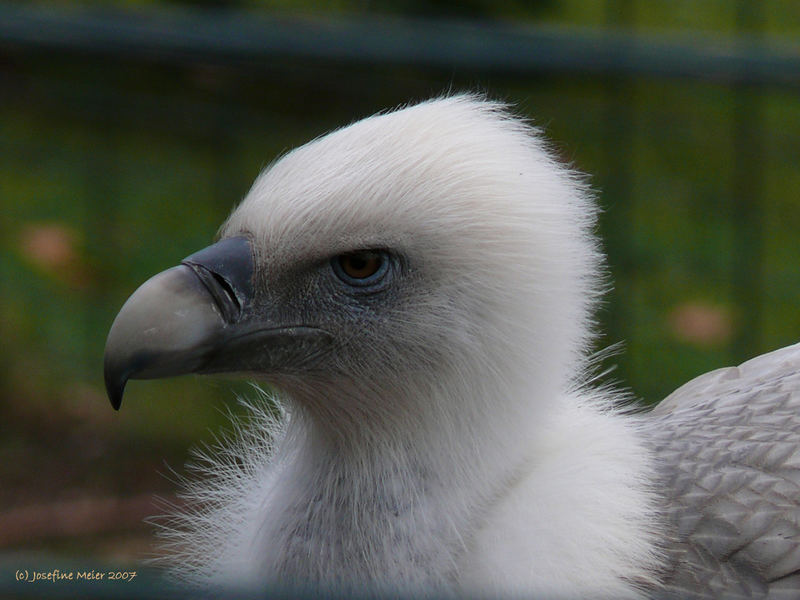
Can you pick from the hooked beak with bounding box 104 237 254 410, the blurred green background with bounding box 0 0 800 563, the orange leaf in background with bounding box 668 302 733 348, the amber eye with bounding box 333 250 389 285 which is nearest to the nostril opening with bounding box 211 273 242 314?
the hooked beak with bounding box 104 237 254 410

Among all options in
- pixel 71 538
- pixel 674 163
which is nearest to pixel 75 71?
pixel 71 538

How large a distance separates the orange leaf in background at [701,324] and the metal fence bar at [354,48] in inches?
113

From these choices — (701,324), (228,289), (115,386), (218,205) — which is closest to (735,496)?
(228,289)

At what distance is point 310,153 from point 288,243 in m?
0.17

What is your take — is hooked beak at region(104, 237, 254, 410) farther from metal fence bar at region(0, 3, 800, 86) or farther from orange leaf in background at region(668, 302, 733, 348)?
orange leaf in background at region(668, 302, 733, 348)

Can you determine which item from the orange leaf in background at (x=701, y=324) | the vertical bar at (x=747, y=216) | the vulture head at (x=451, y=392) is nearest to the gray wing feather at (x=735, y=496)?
the vulture head at (x=451, y=392)

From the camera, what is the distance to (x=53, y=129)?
537 cm

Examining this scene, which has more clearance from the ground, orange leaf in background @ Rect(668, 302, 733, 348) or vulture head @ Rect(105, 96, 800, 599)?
vulture head @ Rect(105, 96, 800, 599)

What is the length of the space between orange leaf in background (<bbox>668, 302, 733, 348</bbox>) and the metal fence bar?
9.39 ft

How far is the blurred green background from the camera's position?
13.5ft

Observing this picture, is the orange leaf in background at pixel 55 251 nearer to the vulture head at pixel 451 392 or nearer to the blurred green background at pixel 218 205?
the blurred green background at pixel 218 205

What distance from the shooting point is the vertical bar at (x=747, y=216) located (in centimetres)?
452

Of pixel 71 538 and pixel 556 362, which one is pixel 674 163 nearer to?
pixel 71 538

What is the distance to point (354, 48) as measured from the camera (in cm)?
154
